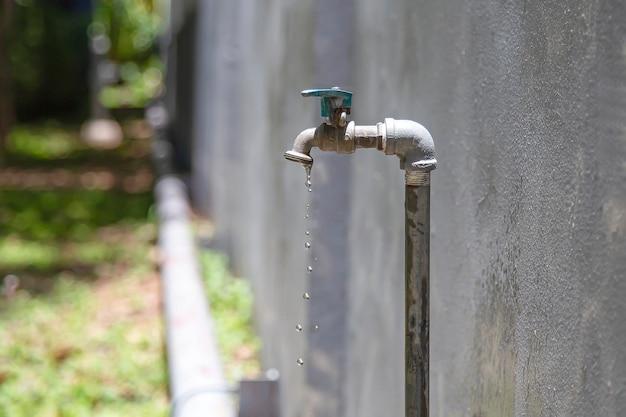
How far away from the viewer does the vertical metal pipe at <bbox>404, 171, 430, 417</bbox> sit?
221 cm

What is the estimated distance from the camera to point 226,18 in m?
8.59

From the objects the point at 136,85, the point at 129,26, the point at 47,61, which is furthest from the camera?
the point at 129,26

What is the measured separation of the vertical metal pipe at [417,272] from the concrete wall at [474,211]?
102mm

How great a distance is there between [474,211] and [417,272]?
0.56ft

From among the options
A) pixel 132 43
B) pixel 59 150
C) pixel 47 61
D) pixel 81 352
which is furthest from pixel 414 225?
pixel 132 43

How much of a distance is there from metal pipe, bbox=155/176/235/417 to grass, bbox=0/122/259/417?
0.32 m

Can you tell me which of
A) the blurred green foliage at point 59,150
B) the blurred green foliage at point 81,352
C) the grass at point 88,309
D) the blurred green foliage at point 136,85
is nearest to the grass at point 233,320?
the grass at point 88,309

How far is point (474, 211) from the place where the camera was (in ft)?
7.43

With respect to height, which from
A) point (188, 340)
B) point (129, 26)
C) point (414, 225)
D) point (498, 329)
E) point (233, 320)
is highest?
point (129, 26)

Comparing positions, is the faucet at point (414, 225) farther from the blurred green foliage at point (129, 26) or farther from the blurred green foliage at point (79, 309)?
the blurred green foliage at point (129, 26)

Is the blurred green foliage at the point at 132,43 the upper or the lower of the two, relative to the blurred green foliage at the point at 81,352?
upper

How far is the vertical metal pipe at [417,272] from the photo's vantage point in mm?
2211

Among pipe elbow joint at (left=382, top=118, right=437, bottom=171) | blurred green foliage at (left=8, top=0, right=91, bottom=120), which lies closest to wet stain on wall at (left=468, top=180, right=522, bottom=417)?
pipe elbow joint at (left=382, top=118, right=437, bottom=171)

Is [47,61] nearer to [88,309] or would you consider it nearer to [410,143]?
[88,309]
